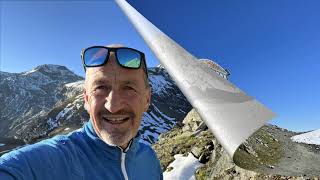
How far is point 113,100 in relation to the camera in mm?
2680

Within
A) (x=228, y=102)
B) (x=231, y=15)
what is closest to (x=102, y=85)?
(x=228, y=102)

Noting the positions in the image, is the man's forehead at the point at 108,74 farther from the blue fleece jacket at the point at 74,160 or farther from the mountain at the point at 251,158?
the mountain at the point at 251,158

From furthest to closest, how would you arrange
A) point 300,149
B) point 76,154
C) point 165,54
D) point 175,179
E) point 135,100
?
point 175,179 → point 300,149 → point 165,54 → point 135,100 → point 76,154

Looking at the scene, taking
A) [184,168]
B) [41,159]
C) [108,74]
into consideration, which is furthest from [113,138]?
[184,168]

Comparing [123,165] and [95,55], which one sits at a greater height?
[95,55]

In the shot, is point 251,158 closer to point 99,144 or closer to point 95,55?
point 99,144

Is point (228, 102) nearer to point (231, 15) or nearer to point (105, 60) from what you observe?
point (105, 60)

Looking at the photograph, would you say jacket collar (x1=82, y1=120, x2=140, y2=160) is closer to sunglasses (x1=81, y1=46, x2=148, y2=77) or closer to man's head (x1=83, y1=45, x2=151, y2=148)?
man's head (x1=83, y1=45, x2=151, y2=148)

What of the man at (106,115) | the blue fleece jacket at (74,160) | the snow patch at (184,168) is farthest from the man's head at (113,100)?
the snow patch at (184,168)

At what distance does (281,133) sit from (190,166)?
21848 mm

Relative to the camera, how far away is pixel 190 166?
1021 inches

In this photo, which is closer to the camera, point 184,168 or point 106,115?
point 106,115

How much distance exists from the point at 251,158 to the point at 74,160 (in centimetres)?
249

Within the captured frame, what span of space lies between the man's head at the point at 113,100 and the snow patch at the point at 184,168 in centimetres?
2219
